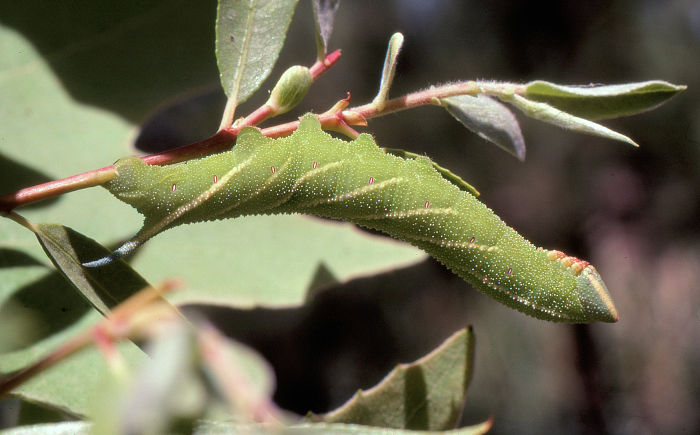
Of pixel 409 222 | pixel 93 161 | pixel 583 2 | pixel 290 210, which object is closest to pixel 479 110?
pixel 409 222

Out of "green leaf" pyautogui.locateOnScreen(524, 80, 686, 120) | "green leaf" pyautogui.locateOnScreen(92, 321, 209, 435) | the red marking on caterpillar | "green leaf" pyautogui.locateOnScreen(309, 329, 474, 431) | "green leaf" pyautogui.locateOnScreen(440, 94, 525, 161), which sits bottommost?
"green leaf" pyautogui.locateOnScreen(309, 329, 474, 431)

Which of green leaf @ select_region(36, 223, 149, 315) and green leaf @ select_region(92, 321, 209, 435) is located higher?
green leaf @ select_region(92, 321, 209, 435)

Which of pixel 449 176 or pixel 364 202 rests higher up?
pixel 449 176

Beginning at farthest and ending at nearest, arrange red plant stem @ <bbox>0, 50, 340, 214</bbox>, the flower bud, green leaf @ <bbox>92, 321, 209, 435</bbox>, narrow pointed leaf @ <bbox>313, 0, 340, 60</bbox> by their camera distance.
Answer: narrow pointed leaf @ <bbox>313, 0, 340, 60</bbox>
the flower bud
red plant stem @ <bbox>0, 50, 340, 214</bbox>
green leaf @ <bbox>92, 321, 209, 435</bbox>

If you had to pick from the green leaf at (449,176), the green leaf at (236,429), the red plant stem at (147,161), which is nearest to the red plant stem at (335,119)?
the red plant stem at (147,161)

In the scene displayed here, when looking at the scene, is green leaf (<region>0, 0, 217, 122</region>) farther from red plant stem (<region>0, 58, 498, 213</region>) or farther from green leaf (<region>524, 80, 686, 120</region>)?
green leaf (<region>524, 80, 686, 120</region>)

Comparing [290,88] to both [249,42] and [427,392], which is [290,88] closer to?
[249,42]

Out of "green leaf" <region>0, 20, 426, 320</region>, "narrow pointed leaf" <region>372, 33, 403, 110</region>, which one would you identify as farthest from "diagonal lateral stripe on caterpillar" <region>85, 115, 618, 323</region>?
"green leaf" <region>0, 20, 426, 320</region>

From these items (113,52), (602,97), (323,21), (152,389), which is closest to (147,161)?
(323,21)
